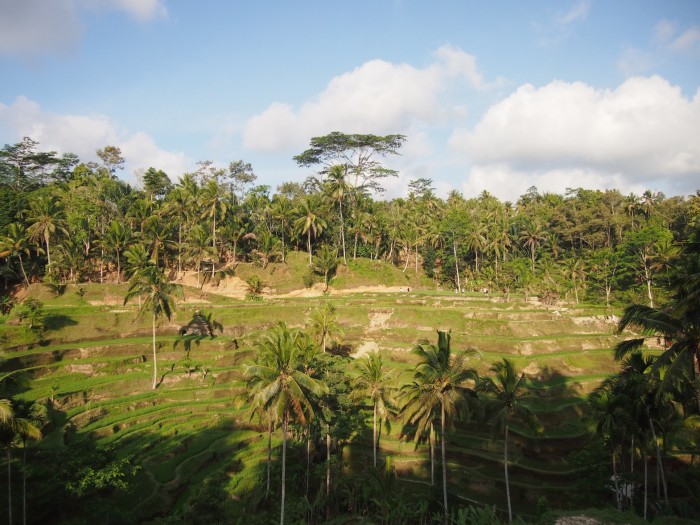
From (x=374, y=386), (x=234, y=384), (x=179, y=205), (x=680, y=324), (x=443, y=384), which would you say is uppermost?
(x=179, y=205)

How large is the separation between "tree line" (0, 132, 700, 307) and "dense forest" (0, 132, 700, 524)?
0.42 meters

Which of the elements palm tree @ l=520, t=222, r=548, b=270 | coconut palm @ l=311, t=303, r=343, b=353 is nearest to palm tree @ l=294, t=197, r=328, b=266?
coconut palm @ l=311, t=303, r=343, b=353

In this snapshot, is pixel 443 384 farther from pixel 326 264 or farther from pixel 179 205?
pixel 179 205

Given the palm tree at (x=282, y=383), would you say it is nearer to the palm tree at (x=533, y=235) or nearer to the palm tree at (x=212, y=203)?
the palm tree at (x=212, y=203)

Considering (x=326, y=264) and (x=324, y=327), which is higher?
(x=326, y=264)

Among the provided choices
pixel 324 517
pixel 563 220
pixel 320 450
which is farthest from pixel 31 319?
pixel 563 220

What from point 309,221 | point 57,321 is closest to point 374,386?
point 57,321

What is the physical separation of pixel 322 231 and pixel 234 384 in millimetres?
41853

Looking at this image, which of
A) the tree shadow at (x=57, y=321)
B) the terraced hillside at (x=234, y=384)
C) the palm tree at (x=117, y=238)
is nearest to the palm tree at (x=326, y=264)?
the terraced hillside at (x=234, y=384)

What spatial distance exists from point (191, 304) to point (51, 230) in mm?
22052

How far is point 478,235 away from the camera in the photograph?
77.8m

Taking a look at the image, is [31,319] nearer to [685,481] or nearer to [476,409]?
[476,409]

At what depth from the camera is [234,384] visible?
128ft

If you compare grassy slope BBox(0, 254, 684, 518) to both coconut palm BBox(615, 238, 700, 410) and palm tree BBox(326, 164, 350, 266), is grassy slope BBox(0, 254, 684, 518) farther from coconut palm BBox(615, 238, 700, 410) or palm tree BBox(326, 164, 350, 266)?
palm tree BBox(326, 164, 350, 266)
